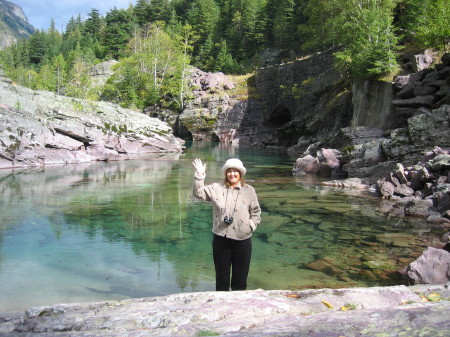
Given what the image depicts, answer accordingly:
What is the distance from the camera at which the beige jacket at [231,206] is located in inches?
199

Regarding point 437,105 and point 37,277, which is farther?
point 437,105

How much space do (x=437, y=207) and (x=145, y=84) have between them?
57.4 meters

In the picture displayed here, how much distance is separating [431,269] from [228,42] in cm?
8068

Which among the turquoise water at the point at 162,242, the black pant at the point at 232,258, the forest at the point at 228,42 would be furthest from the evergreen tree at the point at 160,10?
the black pant at the point at 232,258

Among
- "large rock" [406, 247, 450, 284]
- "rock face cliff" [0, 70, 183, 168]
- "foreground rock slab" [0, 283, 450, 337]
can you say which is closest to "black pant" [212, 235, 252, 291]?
"foreground rock slab" [0, 283, 450, 337]

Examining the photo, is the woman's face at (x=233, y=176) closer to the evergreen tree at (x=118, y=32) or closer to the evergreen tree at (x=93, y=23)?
the evergreen tree at (x=118, y=32)

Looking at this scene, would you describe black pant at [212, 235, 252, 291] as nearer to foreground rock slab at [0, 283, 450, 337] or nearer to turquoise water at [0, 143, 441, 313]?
foreground rock slab at [0, 283, 450, 337]

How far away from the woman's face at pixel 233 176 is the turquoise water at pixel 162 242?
2.60m

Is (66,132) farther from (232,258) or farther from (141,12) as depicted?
(141,12)

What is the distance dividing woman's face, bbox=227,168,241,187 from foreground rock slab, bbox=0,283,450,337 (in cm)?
143

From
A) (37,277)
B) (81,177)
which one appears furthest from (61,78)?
(37,277)

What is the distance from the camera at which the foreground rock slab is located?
Result: 10.2ft

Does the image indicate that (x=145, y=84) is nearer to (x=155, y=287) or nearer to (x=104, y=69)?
(x=104, y=69)

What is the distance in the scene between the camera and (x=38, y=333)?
361cm
